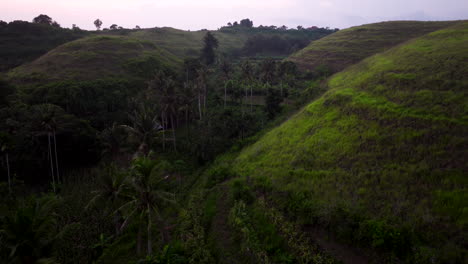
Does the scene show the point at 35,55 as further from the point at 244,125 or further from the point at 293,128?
the point at 293,128

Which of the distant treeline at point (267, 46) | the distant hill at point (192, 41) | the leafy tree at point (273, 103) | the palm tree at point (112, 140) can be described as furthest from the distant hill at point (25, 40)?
the distant treeline at point (267, 46)

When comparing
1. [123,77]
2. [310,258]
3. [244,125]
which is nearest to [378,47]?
[244,125]

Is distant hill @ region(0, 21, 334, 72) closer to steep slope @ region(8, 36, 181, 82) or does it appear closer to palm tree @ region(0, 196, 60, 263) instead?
steep slope @ region(8, 36, 181, 82)

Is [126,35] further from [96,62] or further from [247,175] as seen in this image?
[247,175]

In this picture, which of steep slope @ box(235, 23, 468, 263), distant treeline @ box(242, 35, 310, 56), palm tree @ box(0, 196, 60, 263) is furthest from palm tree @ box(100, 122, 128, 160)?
distant treeline @ box(242, 35, 310, 56)

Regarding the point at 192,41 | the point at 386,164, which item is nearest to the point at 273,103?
the point at 386,164

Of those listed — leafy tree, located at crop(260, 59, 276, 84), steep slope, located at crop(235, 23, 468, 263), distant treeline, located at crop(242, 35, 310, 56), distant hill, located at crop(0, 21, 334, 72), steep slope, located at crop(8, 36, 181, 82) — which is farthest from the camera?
distant treeline, located at crop(242, 35, 310, 56)

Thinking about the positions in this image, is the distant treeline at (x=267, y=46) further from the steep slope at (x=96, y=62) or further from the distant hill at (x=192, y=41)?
the steep slope at (x=96, y=62)
